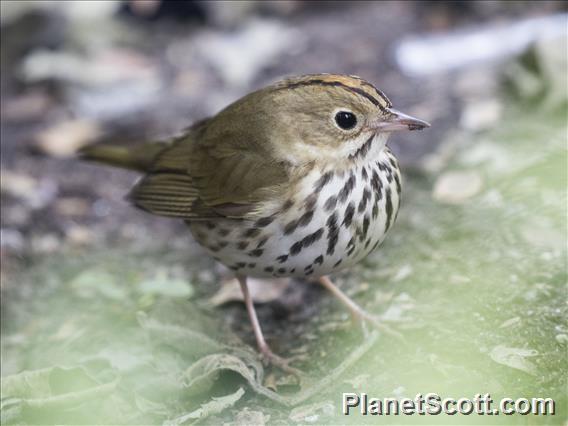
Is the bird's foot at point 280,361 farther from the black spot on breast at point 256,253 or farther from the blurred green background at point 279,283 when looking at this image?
the black spot on breast at point 256,253

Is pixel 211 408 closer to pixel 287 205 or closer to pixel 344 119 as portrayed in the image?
pixel 287 205

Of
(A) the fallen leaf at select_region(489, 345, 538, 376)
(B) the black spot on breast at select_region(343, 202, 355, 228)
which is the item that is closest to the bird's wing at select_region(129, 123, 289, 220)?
(B) the black spot on breast at select_region(343, 202, 355, 228)

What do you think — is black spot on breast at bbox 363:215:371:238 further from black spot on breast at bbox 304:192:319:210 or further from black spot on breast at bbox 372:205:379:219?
black spot on breast at bbox 304:192:319:210

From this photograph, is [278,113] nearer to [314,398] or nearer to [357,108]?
[357,108]

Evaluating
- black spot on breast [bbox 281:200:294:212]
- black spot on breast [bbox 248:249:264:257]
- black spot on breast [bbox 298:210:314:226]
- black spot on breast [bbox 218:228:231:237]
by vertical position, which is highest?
black spot on breast [bbox 281:200:294:212]

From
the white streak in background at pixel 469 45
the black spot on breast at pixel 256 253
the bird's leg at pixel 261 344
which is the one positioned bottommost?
the bird's leg at pixel 261 344

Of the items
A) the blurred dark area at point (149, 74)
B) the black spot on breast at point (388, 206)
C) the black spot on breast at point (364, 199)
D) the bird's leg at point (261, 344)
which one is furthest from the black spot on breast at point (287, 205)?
the blurred dark area at point (149, 74)

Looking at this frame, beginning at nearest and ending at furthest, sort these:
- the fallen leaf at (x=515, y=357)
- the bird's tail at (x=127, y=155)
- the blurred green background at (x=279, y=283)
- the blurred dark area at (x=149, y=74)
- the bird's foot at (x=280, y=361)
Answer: the fallen leaf at (x=515, y=357), the blurred green background at (x=279, y=283), the bird's foot at (x=280, y=361), the bird's tail at (x=127, y=155), the blurred dark area at (x=149, y=74)

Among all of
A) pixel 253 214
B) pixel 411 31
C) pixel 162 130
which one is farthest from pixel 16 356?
pixel 411 31
